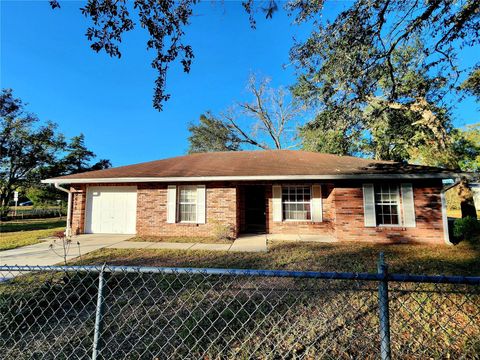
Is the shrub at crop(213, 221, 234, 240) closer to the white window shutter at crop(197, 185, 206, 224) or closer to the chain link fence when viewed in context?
the white window shutter at crop(197, 185, 206, 224)

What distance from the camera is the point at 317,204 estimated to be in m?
10.4

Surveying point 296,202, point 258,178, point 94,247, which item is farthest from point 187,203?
point 296,202

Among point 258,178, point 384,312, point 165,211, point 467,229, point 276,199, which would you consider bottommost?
point 467,229

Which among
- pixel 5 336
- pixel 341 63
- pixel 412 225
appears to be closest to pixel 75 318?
pixel 5 336

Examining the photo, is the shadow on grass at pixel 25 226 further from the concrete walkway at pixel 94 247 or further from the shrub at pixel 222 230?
the shrub at pixel 222 230

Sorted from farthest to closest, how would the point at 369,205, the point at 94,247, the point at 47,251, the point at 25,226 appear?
1. the point at 25,226
2. the point at 369,205
3. the point at 94,247
4. the point at 47,251

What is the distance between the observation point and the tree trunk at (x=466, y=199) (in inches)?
448

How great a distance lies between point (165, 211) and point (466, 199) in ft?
48.3

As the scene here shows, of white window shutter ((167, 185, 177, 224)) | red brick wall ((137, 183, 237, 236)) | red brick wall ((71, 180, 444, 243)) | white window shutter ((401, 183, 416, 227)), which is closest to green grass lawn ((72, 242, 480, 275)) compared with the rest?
red brick wall ((71, 180, 444, 243))

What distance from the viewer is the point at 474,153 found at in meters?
19.0

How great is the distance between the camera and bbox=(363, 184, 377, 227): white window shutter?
9203 mm

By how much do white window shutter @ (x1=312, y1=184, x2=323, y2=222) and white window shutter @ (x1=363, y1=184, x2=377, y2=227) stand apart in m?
1.76

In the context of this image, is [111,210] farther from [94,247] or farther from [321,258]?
[321,258]

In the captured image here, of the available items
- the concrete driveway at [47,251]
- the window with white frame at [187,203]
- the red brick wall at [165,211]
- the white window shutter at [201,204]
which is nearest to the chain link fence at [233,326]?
the concrete driveway at [47,251]
